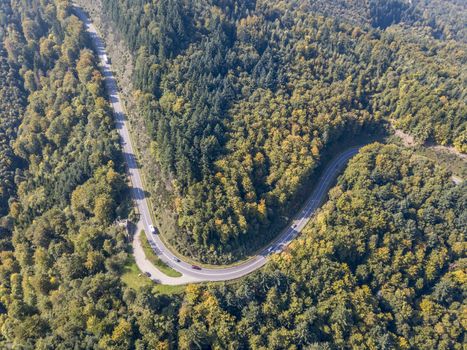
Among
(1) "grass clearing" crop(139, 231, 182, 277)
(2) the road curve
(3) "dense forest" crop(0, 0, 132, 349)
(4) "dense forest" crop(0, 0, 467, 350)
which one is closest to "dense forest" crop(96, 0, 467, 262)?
(4) "dense forest" crop(0, 0, 467, 350)

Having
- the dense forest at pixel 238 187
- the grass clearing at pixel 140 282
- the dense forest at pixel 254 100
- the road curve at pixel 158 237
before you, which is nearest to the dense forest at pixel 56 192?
the dense forest at pixel 238 187

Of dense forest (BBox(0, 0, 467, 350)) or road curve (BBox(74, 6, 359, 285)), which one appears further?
road curve (BBox(74, 6, 359, 285))

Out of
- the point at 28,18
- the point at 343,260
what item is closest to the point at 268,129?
the point at 343,260

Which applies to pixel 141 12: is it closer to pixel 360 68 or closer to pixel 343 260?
pixel 360 68

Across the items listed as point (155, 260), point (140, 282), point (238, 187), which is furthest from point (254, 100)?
point (140, 282)

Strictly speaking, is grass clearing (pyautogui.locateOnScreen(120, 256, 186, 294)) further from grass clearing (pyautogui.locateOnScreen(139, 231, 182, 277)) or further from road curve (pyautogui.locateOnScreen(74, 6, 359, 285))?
grass clearing (pyautogui.locateOnScreen(139, 231, 182, 277))

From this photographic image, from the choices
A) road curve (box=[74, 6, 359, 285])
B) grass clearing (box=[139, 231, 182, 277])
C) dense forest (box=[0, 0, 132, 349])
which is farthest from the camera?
road curve (box=[74, 6, 359, 285])

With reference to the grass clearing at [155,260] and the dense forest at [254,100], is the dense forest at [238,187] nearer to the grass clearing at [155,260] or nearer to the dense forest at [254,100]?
the dense forest at [254,100]
